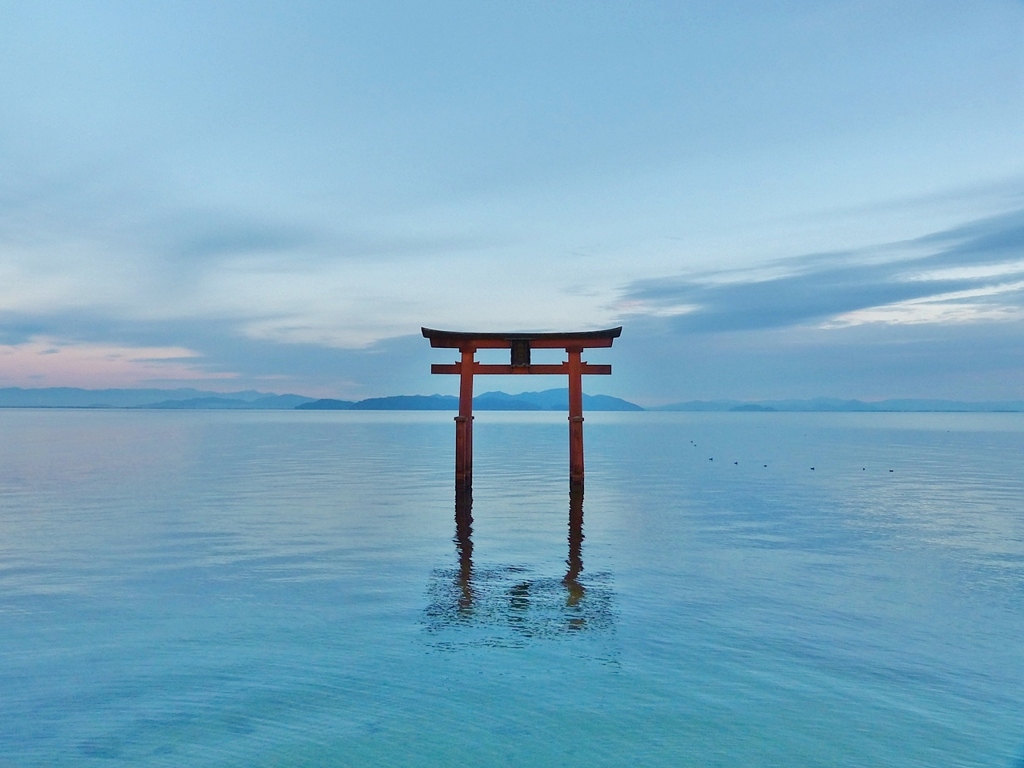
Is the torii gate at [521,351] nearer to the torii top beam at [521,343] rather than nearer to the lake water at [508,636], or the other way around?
the torii top beam at [521,343]

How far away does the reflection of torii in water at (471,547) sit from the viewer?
36.4 ft

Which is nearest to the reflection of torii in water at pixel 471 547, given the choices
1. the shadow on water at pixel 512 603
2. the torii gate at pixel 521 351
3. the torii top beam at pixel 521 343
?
the shadow on water at pixel 512 603

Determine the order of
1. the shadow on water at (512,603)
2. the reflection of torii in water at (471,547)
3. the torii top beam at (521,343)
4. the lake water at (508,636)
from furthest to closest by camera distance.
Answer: the torii top beam at (521,343), the reflection of torii in water at (471,547), the shadow on water at (512,603), the lake water at (508,636)

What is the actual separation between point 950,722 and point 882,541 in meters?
10.4

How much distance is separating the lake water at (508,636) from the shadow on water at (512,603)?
6cm

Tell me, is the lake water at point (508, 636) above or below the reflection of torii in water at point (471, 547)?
below

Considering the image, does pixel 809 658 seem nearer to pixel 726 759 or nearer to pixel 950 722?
pixel 950 722

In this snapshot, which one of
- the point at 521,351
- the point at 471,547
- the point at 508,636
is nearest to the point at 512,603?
the point at 508,636

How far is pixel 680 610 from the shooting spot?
408 inches

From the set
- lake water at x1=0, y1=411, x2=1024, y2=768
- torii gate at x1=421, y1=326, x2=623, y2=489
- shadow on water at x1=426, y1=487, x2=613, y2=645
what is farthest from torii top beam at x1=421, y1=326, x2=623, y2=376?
shadow on water at x1=426, y1=487, x2=613, y2=645

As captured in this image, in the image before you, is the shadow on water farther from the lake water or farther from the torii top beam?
the torii top beam

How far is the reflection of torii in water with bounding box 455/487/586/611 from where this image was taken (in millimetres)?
11105

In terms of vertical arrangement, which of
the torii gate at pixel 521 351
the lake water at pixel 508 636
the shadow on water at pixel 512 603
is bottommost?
the lake water at pixel 508 636

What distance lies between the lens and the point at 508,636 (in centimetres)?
895
